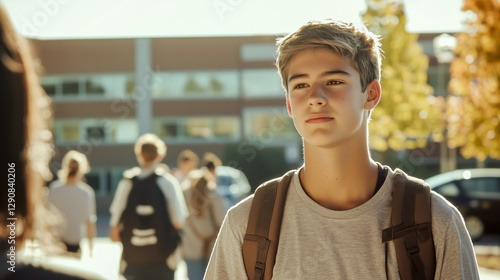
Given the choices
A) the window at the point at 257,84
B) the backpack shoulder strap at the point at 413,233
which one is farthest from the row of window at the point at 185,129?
the backpack shoulder strap at the point at 413,233

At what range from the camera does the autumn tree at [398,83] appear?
20.4 meters

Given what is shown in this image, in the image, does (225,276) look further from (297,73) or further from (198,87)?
(198,87)

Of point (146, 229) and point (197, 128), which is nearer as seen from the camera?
point (146, 229)

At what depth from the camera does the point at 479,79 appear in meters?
11.9

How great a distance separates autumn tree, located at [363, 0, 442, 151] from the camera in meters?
20.4

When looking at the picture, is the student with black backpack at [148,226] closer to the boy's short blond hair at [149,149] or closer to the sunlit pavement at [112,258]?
the boy's short blond hair at [149,149]

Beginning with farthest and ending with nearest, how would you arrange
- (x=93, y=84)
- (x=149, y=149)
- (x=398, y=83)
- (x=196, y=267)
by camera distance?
1. (x=93, y=84)
2. (x=398, y=83)
3. (x=196, y=267)
4. (x=149, y=149)

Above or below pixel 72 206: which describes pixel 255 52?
above

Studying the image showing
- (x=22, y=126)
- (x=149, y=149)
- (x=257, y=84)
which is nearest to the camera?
(x=22, y=126)

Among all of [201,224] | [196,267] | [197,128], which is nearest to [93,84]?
[197,128]

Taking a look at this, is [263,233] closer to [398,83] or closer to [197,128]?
[398,83]

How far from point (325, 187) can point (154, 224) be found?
4.16 meters

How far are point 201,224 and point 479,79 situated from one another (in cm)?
663

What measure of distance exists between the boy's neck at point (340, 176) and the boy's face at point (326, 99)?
0.15ft
